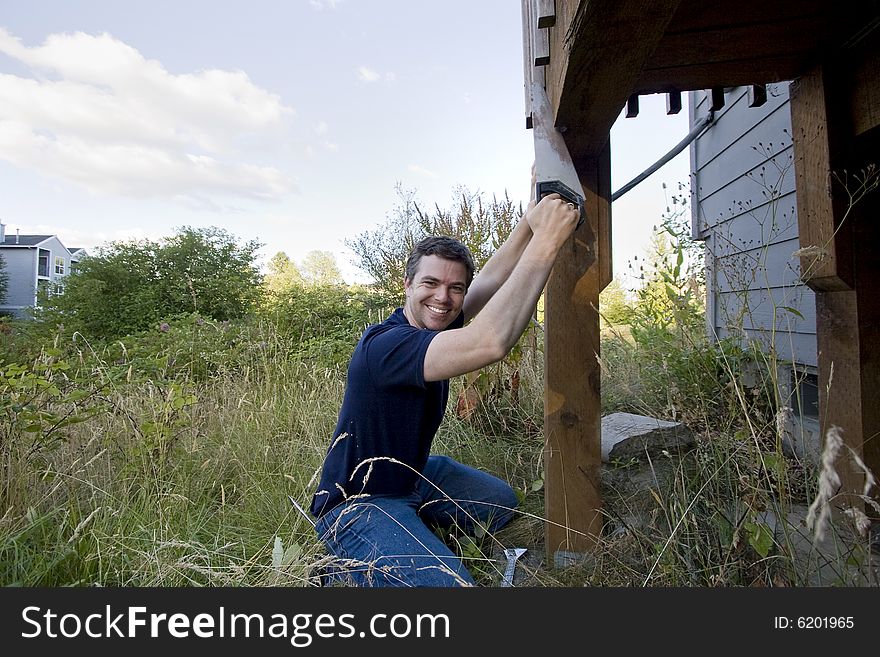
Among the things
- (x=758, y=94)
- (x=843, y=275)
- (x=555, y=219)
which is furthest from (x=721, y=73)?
(x=555, y=219)

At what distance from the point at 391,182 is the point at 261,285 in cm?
682

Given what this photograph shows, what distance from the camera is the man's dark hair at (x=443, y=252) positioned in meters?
1.99

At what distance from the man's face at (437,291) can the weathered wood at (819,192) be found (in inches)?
45.7

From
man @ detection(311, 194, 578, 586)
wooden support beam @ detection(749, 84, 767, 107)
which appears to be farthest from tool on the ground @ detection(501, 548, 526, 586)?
wooden support beam @ detection(749, 84, 767, 107)

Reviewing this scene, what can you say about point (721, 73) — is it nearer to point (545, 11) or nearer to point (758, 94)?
point (758, 94)

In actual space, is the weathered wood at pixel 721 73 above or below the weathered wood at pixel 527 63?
below

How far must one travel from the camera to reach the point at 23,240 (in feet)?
136

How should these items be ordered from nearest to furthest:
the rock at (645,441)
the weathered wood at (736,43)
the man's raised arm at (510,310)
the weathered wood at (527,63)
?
the man's raised arm at (510,310), the weathered wood at (736,43), the weathered wood at (527,63), the rock at (645,441)

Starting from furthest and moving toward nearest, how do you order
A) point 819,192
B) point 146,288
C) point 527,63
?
point 146,288, point 527,63, point 819,192

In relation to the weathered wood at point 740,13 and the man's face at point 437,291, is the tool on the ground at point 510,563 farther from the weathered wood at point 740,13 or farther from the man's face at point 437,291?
the weathered wood at point 740,13

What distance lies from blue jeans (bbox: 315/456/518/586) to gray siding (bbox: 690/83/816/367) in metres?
1.48

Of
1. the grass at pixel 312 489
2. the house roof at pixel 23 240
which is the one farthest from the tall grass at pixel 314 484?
the house roof at pixel 23 240

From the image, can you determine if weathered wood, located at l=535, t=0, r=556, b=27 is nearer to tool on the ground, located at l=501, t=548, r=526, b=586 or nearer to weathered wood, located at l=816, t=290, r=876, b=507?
weathered wood, located at l=816, t=290, r=876, b=507

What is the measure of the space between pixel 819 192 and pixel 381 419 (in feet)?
5.55
